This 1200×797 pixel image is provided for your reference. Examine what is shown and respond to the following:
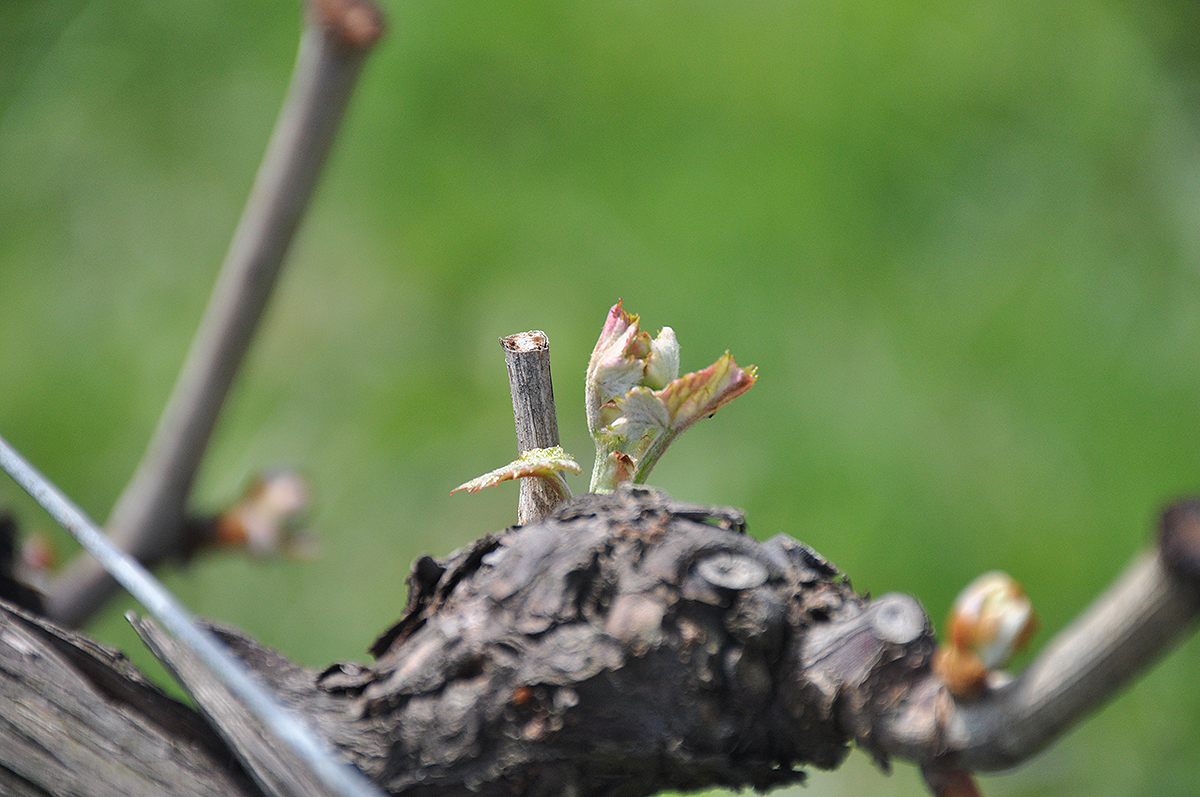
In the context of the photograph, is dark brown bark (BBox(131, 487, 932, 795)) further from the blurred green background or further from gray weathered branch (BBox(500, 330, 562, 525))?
the blurred green background

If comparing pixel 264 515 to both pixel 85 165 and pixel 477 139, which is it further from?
pixel 85 165

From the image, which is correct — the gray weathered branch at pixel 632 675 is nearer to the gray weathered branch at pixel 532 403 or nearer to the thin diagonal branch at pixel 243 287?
the gray weathered branch at pixel 532 403

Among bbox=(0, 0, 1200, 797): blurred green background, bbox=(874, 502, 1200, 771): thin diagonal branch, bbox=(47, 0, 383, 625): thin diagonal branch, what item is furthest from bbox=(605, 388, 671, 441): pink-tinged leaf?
bbox=(0, 0, 1200, 797): blurred green background

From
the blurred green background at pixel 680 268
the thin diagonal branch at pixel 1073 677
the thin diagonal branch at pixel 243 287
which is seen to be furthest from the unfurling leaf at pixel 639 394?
the blurred green background at pixel 680 268

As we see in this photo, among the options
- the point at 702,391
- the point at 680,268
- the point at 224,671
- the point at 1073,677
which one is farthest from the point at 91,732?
the point at 680,268

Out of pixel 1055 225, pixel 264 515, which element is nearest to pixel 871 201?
pixel 1055 225

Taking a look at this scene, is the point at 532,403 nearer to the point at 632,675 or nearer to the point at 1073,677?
the point at 632,675
